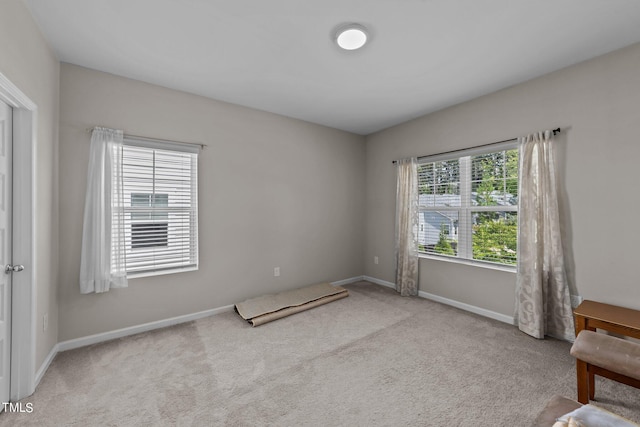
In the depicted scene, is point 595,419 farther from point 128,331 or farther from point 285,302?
point 128,331

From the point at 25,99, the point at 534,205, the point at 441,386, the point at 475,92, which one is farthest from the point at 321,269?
the point at 25,99

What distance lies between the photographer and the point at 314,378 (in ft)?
6.68

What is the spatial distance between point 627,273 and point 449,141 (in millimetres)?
2080

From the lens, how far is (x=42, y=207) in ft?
6.71

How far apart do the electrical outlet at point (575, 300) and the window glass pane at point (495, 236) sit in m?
0.58

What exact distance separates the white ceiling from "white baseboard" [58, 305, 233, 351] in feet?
8.19

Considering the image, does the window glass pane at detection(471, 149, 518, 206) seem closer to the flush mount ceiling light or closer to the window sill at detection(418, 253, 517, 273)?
the window sill at detection(418, 253, 517, 273)

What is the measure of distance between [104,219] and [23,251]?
2.36ft

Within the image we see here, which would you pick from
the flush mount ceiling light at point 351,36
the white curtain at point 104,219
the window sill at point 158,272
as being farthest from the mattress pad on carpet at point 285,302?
the flush mount ceiling light at point 351,36

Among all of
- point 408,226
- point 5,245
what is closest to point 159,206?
point 5,245

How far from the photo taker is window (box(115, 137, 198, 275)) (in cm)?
274

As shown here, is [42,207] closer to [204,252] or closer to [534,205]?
[204,252]

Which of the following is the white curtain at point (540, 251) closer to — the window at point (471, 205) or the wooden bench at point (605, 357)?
the window at point (471, 205)

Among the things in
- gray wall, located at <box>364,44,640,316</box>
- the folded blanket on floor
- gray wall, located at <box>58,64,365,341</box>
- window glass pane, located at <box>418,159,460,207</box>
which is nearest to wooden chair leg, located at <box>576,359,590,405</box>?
the folded blanket on floor
